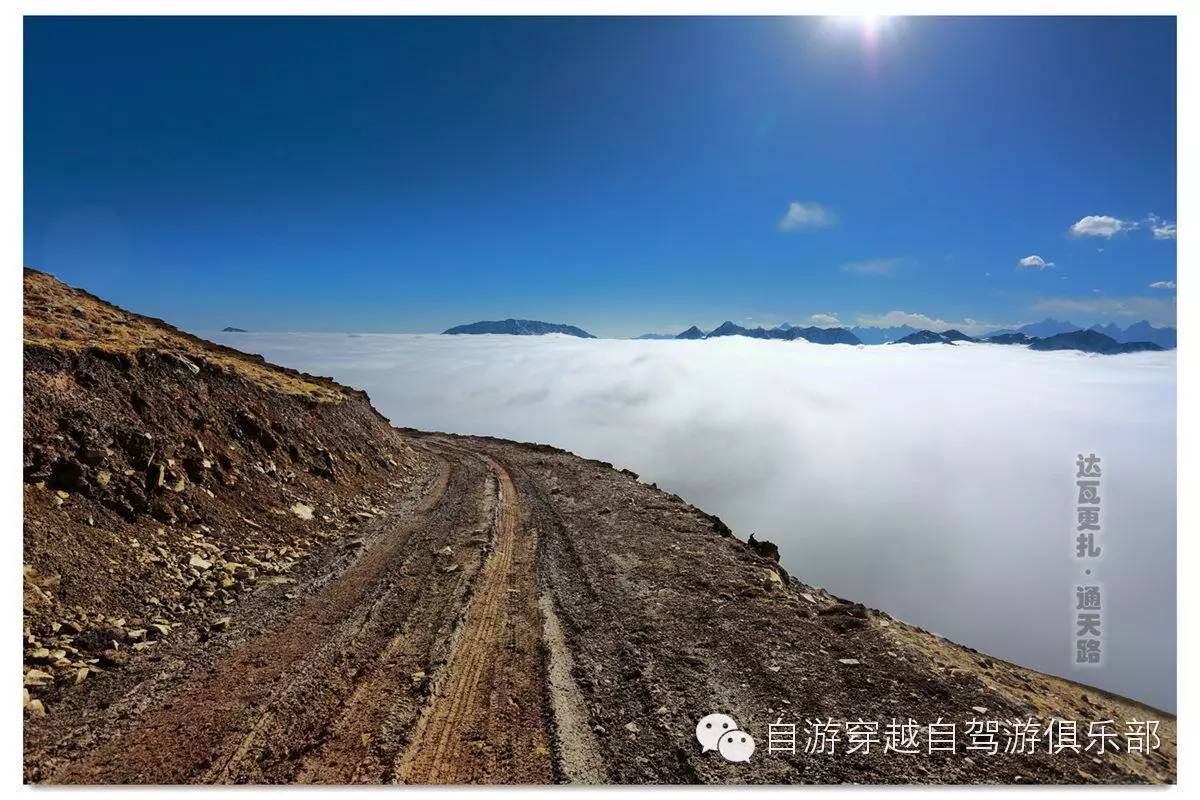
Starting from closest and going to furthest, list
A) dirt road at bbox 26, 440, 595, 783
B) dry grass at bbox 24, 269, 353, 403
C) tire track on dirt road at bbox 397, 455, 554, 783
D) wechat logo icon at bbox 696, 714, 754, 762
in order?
dirt road at bbox 26, 440, 595, 783, tire track on dirt road at bbox 397, 455, 554, 783, wechat logo icon at bbox 696, 714, 754, 762, dry grass at bbox 24, 269, 353, 403

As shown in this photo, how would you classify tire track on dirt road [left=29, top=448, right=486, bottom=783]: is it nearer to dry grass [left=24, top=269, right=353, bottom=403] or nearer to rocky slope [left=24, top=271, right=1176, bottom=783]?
rocky slope [left=24, top=271, right=1176, bottom=783]

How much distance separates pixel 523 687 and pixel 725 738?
2.78m

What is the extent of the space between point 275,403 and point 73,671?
46.4 ft

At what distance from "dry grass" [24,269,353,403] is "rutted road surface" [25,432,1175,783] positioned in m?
9.97

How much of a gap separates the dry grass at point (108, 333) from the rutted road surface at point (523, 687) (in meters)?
9.97

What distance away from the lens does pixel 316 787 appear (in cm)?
475

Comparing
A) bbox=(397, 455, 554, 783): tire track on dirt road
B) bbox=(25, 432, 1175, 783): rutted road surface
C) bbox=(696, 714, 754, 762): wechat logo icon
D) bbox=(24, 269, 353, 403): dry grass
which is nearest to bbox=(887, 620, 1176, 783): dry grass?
bbox=(25, 432, 1175, 783): rutted road surface

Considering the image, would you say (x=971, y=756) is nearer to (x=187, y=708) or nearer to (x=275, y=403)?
(x=187, y=708)

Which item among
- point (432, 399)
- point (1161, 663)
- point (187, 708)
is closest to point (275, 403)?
point (187, 708)

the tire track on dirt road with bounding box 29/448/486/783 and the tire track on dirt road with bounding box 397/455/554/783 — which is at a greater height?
the tire track on dirt road with bounding box 29/448/486/783

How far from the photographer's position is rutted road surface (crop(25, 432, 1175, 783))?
5047 mm

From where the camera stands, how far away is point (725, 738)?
560 cm

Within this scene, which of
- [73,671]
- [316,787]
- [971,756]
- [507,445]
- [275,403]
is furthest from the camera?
[507,445]

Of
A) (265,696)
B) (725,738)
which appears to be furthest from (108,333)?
(725,738)
